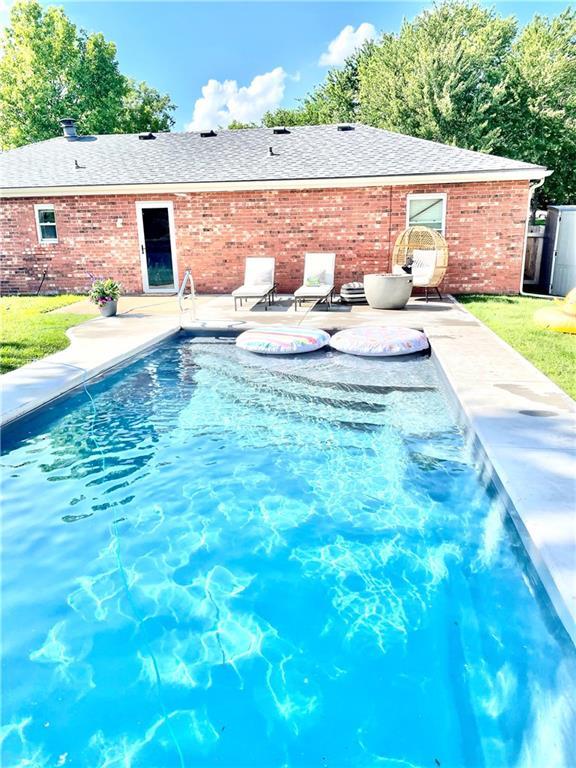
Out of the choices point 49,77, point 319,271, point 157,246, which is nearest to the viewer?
point 319,271

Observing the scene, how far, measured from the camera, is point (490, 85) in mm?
22875

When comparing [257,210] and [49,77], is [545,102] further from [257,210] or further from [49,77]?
[49,77]

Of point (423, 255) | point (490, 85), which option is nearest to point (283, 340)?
point (423, 255)

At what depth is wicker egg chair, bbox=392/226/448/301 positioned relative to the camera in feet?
36.5

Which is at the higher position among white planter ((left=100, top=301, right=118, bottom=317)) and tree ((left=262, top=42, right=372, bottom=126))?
tree ((left=262, top=42, right=372, bottom=126))

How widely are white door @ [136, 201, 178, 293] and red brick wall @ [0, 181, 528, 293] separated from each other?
6.6 inches

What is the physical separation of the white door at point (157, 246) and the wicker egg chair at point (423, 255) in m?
5.69

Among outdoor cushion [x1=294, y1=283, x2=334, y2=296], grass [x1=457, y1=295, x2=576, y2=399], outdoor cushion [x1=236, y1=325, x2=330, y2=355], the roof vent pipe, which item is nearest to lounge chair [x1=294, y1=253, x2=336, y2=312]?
outdoor cushion [x1=294, y1=283, x2=334, y2=296]

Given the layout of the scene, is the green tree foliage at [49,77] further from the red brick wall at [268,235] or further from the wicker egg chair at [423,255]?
the wicker egg chair at [423,255]

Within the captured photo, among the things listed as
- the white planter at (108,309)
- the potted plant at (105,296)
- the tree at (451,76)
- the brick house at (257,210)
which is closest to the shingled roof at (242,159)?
the brick house at (257,210)

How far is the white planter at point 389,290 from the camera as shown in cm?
1027

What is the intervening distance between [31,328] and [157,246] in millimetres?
5267

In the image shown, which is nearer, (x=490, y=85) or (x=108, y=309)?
(x=108, y=309)

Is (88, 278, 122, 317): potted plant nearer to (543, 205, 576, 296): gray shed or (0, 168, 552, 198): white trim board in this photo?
(0, 168, 552, 198): white trim board
